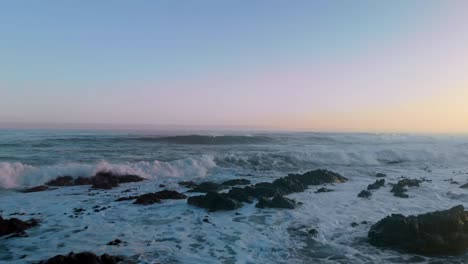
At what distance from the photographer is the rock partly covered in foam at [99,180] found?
17.5 metres

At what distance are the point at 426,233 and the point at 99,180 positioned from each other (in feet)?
→ 49.9

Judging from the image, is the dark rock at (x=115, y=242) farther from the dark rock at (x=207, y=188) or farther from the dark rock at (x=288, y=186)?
the dark rock at (x=288, y=186)

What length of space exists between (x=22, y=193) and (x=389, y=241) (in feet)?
46.1

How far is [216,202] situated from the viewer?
12.3 m

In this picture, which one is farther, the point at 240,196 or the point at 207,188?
the point at 207,188

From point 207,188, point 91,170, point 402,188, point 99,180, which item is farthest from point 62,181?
point 402,188

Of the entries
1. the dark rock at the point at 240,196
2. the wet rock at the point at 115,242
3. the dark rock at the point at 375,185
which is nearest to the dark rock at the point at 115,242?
the wet rock at the point at 115,242

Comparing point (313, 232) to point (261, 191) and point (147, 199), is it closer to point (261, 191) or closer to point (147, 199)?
point (261, 191)

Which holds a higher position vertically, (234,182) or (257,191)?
(257,191)

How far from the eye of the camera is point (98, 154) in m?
29.7

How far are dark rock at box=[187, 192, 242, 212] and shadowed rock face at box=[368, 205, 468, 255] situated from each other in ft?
15.1

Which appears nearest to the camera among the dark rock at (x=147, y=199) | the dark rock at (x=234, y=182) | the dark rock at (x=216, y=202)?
the dark rock at (x=216, y=202)

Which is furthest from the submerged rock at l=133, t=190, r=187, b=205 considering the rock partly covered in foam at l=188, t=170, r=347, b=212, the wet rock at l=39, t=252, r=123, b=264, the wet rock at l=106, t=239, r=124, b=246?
the wet rock at l=39, t=252, r=123, b=264

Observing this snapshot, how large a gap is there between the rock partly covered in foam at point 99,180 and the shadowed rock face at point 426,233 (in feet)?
40.2
